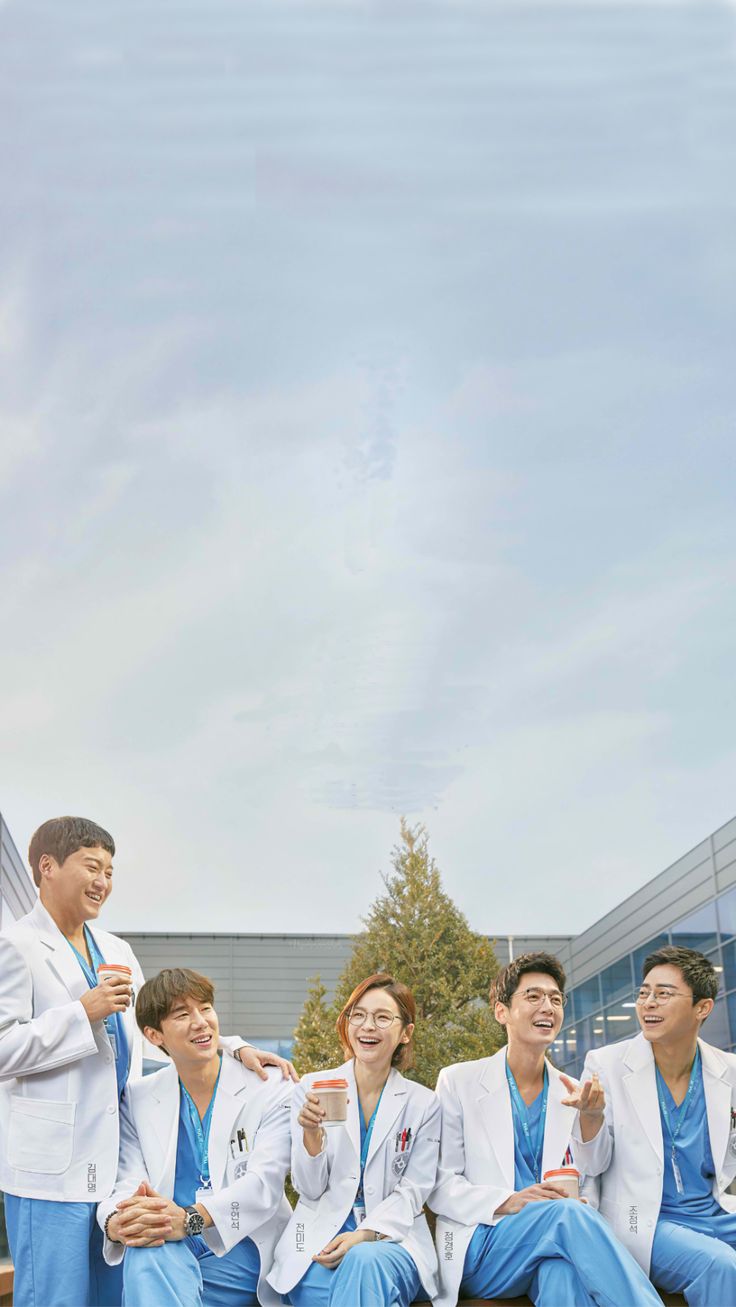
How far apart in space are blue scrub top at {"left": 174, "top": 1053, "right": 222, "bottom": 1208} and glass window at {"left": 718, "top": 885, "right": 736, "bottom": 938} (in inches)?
622

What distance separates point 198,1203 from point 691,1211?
1.86 metres

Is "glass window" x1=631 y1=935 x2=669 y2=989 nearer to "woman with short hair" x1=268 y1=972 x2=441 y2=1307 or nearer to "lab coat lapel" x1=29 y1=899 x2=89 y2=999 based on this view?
"woman with short hair" x1=268 y1=972 x2=441 y2=1307

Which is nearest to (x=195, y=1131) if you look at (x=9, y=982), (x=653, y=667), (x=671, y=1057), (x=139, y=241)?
(x=9, y=982)

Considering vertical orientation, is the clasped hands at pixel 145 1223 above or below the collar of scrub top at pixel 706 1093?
below

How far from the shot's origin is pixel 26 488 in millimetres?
24188

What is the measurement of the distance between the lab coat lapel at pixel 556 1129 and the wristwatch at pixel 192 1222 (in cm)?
133

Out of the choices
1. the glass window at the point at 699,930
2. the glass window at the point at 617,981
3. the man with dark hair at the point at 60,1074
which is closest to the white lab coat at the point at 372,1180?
the man with dark hair at the point at 60,1074

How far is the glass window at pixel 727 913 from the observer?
1944cm

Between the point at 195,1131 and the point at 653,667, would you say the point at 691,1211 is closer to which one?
the point at 195,1131

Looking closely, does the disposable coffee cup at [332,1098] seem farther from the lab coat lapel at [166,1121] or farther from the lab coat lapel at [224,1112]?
the lab coat lapel at [166,1121]

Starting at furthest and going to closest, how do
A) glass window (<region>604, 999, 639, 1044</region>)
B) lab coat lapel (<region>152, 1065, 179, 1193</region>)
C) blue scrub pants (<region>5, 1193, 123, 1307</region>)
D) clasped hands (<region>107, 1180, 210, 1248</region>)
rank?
glass window (<region>604, 999, 639, 1044</region>) < lab coat lapel (<region>152, 1065, 179, 1193</region>) < blue scrub pants (<region>5, 1193, 123, 1307</region>) < clasped hands (<region>107, 1180, 210, 1248</region>)

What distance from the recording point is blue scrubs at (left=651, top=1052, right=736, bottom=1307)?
462cm

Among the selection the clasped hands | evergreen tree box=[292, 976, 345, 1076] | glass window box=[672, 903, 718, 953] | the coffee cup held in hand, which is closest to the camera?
the clasped hands

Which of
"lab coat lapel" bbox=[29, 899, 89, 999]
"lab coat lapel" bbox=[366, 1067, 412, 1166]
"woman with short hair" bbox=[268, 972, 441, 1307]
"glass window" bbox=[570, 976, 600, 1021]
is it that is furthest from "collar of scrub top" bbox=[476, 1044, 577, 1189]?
"glass window" bbox=[570, 976, 600, 1021]
